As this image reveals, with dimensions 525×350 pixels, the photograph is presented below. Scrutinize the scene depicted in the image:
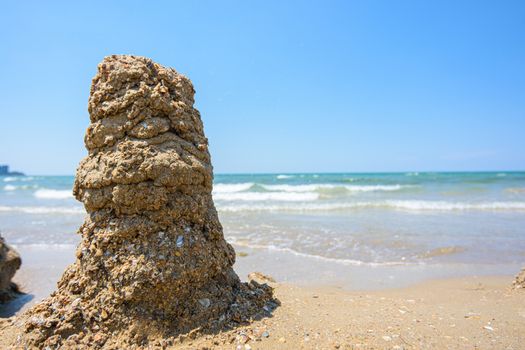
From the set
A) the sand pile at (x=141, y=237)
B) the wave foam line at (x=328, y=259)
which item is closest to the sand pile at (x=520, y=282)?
the wave foam line at (x=328, y=259)

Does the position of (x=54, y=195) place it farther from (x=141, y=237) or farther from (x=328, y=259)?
(x=141, y=237)

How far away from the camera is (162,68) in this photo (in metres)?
3.12

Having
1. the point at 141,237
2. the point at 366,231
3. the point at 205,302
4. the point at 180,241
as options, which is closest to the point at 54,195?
the point at 366,231

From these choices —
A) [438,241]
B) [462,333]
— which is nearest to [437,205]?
[438,241]

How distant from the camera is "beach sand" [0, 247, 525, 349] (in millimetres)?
2571

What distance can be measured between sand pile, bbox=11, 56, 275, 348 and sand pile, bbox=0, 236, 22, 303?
246 centimetres

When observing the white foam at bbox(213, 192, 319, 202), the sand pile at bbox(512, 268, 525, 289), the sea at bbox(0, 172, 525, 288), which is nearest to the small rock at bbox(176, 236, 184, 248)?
the sea at bbox(0, 172, 525, 288)

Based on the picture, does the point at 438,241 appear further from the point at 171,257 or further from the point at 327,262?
the point at 171,257

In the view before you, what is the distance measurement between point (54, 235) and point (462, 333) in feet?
31.7

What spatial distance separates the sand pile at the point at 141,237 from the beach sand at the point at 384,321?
25 centimetres

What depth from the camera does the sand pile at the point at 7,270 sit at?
4.61m

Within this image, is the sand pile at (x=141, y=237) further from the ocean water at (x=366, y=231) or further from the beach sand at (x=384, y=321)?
the ocean water at (x=366, y=231)

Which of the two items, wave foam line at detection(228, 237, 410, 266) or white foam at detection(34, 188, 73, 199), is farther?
white foam at detection(34, 188, 73, 199)

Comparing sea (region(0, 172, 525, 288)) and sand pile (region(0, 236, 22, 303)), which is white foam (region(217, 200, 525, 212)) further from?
sand pile (region(0, 236, 22, 303))
